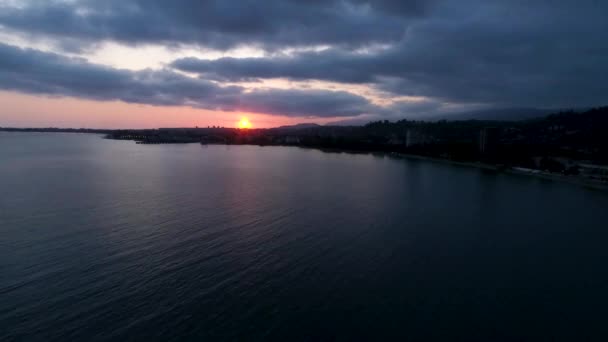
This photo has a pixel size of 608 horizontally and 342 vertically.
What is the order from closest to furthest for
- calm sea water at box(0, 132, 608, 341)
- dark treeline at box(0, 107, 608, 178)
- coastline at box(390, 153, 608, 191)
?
calm sea water at box(0, 132, 608, 341)
coastline at box(390, 153, 608, 191)
dark treeline at box(0, 107, 608, 178)

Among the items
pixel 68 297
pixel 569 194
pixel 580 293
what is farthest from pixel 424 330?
pixel 569 194

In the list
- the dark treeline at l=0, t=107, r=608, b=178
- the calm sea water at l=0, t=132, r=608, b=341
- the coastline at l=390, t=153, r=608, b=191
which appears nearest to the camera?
the calm sea water at l=0, t=132, r=608, b=341

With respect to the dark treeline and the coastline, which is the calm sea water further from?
the dark treeline

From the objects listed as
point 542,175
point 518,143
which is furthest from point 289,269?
point 518,143

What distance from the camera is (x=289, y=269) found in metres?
5.82

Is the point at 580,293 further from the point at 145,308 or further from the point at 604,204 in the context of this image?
the point at 604,204

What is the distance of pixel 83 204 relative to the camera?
32.8 ft

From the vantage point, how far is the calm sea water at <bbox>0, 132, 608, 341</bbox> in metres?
4.29

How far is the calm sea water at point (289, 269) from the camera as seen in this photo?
4285 millimetres

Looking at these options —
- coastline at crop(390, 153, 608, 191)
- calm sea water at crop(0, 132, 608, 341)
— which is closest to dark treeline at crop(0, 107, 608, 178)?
coastline at crop(390, 153, 608, 191)

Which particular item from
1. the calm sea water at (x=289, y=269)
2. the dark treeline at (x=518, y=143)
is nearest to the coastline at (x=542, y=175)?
the dark treeline at (x=518, y=143)

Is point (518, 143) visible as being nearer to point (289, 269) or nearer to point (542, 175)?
point (542, 175)

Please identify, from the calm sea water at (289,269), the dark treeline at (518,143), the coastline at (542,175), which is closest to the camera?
the calm sea water at (289,269)

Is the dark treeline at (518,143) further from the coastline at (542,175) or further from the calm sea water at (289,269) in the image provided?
the calm sea water at (289,269)
